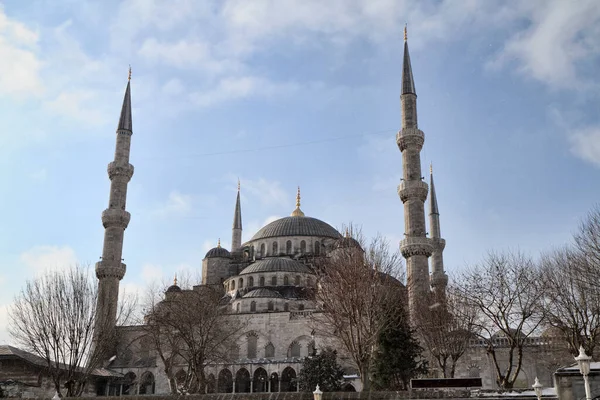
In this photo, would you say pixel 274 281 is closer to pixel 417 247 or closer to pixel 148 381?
pixel 148 381

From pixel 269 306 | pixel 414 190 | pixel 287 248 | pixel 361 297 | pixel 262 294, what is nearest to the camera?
pixel 361 297

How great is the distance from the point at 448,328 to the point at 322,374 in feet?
22.5

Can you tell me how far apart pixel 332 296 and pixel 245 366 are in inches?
933

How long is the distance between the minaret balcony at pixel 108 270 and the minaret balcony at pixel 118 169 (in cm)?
738

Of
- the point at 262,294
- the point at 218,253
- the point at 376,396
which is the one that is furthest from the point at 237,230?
the point at 376,396

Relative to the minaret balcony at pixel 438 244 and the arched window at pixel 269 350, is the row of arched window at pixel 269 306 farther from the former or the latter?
the minaret balcony at pixel 438 244

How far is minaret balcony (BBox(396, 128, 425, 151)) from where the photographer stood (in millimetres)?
42656

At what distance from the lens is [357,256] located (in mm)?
23188

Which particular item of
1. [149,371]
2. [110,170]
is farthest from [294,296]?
[110,170]

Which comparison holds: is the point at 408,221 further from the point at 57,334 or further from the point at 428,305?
the point at 57,334

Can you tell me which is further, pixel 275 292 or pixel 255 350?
pixel 275 292

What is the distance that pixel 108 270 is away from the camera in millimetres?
46312

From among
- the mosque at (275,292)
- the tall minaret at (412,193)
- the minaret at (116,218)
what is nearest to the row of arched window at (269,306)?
the mosque at (275,292)

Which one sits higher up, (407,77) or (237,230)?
(407,77)
